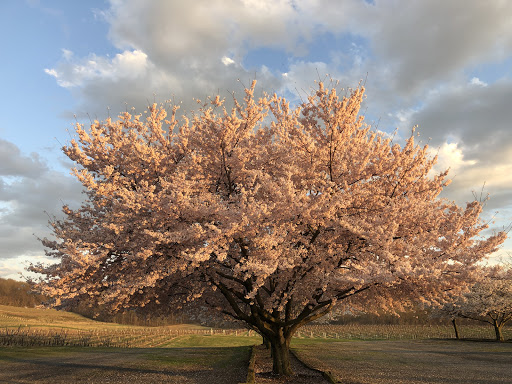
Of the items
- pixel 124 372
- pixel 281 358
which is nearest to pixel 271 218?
pixel 281 358

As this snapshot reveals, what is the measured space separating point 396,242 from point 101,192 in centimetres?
1281

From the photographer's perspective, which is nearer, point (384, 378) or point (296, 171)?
point (296, 171)

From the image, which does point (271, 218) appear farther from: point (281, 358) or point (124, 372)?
point (124, 372)

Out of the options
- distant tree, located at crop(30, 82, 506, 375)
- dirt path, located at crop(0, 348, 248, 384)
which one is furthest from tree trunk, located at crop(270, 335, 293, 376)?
dirt path, located at crop(0, 348, 248, 384)

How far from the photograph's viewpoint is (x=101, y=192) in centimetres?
1594

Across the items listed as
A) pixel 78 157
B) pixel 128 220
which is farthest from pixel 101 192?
pixel 78 157

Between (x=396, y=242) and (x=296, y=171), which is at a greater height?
(x=296, y=171)

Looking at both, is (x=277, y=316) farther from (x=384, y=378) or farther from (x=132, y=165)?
(x=132, y=165)

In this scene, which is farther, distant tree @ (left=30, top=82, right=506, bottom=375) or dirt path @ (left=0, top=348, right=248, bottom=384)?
dirt path @ (left=0, top=348, right=248, bottom=384)

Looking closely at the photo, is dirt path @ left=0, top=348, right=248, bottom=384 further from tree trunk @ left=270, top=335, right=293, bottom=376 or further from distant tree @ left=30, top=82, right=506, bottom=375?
distant tree @ left=30, top=82, right=506, bottom=375

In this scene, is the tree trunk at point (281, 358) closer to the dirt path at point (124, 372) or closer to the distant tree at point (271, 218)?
the distant tree at point (271, 218)

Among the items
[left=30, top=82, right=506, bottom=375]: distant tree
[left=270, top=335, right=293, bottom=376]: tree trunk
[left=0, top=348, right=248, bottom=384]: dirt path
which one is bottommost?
[left=0, top=348, right=248, bottom=384]: dirt path

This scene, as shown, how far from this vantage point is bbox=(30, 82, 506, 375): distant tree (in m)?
14.4

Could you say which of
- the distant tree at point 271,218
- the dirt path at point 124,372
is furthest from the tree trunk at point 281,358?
the dirt path at point 124,372
